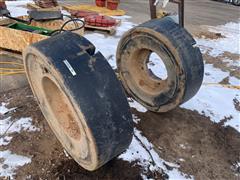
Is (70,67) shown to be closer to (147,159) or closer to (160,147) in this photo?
(147,159)

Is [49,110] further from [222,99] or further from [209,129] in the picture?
[222,99]

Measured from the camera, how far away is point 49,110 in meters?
3.68

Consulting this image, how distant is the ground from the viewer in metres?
3.48

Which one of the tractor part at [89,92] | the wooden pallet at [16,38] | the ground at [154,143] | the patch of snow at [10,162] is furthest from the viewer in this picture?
the wooden pallet at [16,38]

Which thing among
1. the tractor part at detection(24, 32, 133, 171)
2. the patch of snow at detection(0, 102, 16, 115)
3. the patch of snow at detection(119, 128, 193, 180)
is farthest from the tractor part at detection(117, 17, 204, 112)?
the patch of snow at detection(0, 102, 16, 115)

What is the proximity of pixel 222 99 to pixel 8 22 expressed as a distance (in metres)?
4.74

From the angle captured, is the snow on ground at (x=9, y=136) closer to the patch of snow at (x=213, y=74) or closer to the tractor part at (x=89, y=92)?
the tractor part at (x=89, y=92)

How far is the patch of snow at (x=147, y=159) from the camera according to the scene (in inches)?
141

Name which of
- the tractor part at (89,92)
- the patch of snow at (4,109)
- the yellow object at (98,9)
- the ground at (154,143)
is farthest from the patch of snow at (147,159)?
the yellow object at (98,9)

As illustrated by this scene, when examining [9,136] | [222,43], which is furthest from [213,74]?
[9,136]

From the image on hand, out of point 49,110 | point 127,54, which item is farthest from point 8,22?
point 49,110

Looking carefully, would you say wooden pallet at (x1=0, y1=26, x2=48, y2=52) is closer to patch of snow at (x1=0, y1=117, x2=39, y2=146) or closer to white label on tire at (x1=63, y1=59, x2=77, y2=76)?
patch of snow at (x1=0, y1=117, x2=39, y2=146)

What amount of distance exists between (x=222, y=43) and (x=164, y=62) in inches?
175

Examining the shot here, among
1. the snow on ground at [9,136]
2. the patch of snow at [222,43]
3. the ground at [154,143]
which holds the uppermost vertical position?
the snow on ground at [9,136]
